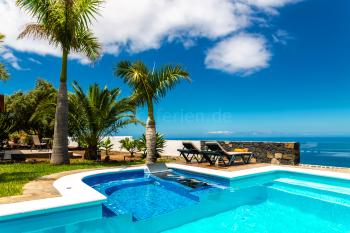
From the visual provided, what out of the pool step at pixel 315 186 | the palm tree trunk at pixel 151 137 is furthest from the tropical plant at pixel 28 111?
the pool step at pixel 315 186

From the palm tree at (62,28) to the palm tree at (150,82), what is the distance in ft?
7.95

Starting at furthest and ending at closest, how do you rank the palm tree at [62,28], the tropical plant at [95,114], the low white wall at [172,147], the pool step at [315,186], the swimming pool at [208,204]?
the low white wall at [172,147] → the tropical plant at [95,114] → the palm tree at [62,28] → the pool step at [315,186] → the swimming pool at [208,204]

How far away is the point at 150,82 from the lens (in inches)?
508

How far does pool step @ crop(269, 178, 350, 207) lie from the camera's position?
7676 millimetres

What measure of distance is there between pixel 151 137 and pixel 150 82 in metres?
2.65

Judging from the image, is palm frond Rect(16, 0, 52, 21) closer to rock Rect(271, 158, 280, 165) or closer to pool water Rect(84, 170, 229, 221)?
pool water Rect(84, 170, 229, 221)

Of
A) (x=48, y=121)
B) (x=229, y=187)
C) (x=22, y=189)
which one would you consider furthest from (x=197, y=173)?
(x=48, y=121)

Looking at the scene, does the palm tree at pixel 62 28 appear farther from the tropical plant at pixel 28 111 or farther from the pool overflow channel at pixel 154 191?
the tropical plant at pixel 28 111

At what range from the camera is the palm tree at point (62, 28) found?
10945mm

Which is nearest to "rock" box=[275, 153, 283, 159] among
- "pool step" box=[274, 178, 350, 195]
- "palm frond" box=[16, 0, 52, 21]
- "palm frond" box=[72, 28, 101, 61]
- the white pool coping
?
"pool step" box=[274, 178, 350, 195]

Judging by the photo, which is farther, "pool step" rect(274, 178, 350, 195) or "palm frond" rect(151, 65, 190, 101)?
"palm frond" rect(151, 65, 190, 101)

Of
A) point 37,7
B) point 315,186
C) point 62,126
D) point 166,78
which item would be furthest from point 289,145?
point 37,7

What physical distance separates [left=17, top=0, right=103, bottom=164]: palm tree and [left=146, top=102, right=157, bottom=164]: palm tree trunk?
3.67 meters

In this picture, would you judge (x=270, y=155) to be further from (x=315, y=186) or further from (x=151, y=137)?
(x=151, y=137)
